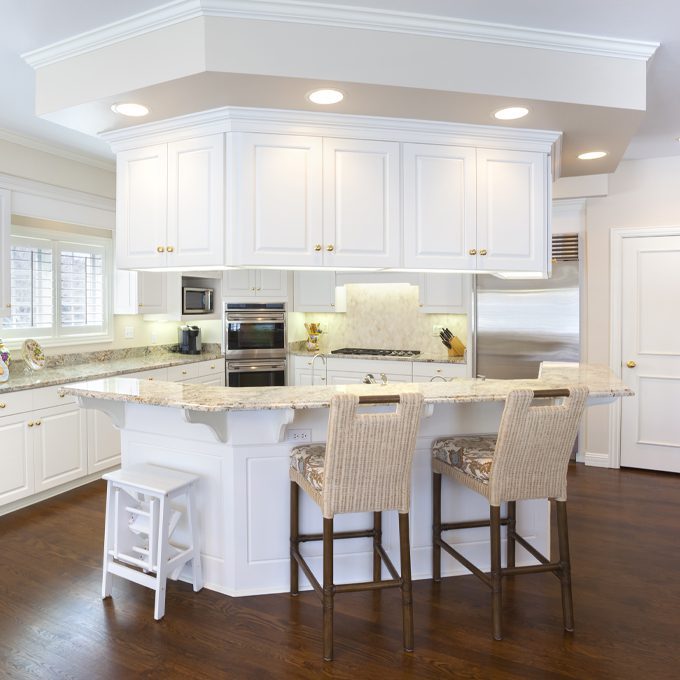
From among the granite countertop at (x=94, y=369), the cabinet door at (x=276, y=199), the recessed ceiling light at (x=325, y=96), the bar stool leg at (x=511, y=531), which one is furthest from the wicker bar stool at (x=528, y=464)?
the granite countertop at (x=94, y=369)

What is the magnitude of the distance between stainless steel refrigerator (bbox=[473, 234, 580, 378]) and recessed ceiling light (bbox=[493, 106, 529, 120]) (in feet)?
7.32

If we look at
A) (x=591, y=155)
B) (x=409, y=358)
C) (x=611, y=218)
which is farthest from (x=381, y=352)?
(x=591, y=155)

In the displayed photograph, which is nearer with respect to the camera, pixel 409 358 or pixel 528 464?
pixel 528 464

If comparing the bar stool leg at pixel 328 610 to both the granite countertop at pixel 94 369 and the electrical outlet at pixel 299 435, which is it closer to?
the electrical outlet at pixel 299 435

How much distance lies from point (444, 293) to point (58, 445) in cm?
354

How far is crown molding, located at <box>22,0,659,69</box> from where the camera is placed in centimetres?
225

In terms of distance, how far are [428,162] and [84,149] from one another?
2.97 metres

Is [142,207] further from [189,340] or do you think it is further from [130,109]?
[189,340]

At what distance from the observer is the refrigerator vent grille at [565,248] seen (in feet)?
15.7

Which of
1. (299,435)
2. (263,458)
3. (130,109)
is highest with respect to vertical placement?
(130,109)

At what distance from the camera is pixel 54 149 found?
4.29m

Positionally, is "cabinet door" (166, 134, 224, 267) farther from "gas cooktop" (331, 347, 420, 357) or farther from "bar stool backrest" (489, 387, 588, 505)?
"gas cooktop" (331, 347, 420, 357)

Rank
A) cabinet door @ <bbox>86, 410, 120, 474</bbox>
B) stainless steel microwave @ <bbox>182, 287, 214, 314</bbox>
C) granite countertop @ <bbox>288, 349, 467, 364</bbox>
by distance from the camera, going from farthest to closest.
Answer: stainless steel microwave @ <bbox>182, 287, 214, 314</bbox>
granite countertop @ <bbox>288, 349, 467, 364</bbox>
cabinet door @ <bbox>86, 410, 120, 474</bbox>

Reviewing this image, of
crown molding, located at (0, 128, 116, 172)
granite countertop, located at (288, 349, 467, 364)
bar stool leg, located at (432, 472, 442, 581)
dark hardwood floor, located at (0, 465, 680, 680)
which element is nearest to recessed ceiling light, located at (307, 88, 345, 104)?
bar stool leg, located at (432, 472, 442, 581)
